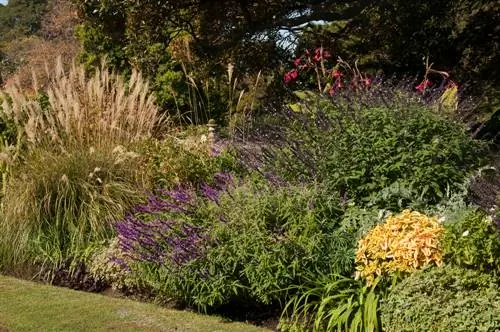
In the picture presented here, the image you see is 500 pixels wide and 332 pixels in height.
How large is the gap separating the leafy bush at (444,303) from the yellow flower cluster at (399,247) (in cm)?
17

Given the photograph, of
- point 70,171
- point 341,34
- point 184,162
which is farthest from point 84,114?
point 341,34

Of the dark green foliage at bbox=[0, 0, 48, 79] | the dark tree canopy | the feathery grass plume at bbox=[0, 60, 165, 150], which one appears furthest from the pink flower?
the dark green foliage at bbox=[0, 0, 48, 79]

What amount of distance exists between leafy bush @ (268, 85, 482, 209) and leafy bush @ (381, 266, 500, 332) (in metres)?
1.19

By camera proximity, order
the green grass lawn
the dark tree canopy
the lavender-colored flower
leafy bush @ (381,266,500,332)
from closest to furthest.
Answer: leafy bush @ (381,266,500,332) → the green grass lawn → the lavender-colored flower → the dark tree canopy

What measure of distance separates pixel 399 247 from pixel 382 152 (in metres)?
1.18

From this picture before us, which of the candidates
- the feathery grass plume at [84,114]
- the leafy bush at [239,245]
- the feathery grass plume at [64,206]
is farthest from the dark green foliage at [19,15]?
the leafy bush at [239,245]

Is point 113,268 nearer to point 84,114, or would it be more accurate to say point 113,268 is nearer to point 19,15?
point 84,114

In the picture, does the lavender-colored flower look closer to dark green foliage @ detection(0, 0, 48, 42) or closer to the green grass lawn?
the green grass lawn

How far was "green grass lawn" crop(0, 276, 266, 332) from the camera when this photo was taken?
6010 millimetres

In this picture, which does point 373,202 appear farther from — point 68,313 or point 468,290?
point 68,313

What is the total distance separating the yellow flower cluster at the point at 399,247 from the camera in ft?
18.1

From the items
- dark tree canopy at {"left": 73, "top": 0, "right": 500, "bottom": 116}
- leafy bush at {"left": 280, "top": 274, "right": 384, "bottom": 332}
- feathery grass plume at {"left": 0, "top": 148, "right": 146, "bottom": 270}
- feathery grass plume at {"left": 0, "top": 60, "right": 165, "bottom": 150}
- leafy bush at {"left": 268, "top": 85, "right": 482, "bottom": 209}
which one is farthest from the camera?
dark tree canopy at {"left": 73, "top": 0, "right": 500, "bottom": 116}

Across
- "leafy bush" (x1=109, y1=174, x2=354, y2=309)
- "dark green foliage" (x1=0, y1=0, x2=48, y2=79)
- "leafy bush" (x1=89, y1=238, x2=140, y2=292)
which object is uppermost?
"leafy bush" (x1=109, y1=174, x2=354, y2=309)

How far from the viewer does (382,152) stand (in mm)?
6523
